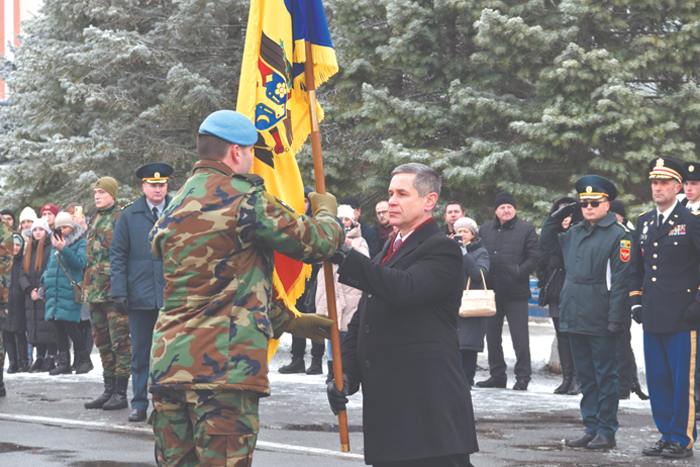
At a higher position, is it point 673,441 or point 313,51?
point 313,51

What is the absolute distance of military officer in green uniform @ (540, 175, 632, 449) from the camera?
27.1 feet

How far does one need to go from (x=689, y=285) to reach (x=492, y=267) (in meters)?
4.63

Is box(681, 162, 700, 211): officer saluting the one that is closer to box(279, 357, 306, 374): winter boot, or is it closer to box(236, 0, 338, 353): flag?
box(236, 0, 338, 353): flag

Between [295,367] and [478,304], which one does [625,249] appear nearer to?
[478,304]

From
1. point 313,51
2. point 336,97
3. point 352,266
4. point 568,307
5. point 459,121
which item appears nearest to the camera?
point 352,266

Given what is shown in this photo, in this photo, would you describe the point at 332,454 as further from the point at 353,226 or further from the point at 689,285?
the point at 353,226

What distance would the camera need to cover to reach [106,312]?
1045 centimetres

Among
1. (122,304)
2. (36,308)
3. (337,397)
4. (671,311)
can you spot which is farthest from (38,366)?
(337,397)

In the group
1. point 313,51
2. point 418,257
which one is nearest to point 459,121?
point 313,51

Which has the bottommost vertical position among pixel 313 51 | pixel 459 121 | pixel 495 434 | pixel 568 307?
pixel 495 434

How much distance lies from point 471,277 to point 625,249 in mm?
3112

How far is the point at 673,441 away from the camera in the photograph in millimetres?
7879

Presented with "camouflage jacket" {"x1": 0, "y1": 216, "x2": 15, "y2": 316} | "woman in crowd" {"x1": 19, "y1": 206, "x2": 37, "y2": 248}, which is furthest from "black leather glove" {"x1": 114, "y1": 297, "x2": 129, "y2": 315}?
"woman in crowd" {"x1": 19, "y1": 206, "x2": 37, "y2": 248}

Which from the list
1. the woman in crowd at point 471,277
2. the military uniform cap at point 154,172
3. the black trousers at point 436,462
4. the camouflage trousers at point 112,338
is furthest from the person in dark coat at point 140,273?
the black trousers at point 436,462
